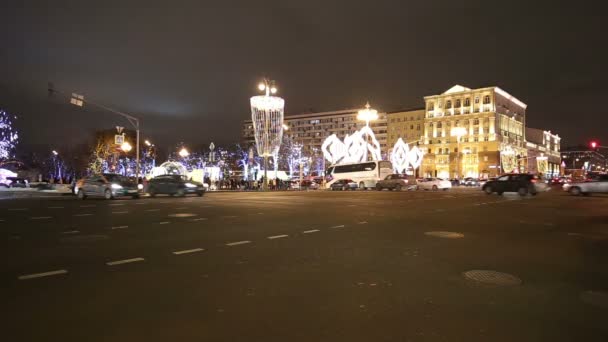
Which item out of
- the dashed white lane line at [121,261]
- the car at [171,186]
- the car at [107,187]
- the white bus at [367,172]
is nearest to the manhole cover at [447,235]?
the dashed white lane line at [121,261]

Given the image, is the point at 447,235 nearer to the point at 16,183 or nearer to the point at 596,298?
the point at 596,298

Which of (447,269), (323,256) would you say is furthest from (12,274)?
(447,269)

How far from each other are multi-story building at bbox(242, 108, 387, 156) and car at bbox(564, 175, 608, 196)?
11923 centimetres

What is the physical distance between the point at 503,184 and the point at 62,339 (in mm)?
30156

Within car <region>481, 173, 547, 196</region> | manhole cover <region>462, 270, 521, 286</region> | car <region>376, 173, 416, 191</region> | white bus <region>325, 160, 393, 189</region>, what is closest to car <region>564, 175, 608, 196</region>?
car <region>481, 173, 547, 196</region>

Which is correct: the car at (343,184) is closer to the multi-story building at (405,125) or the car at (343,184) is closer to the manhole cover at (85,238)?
the manhole cover at (85,238)

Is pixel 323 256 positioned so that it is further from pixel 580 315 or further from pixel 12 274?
pixel 12 274

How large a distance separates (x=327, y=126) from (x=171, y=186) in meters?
137

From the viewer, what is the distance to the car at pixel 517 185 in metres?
27.4

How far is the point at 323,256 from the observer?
23.2 ft

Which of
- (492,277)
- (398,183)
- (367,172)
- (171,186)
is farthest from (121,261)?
(367,172)

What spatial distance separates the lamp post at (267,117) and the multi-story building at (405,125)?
102 meters

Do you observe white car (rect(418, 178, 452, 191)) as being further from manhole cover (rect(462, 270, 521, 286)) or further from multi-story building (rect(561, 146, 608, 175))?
multi-story building (rect(561, 146, 608, 175))

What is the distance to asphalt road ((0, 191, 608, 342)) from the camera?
386 cm
